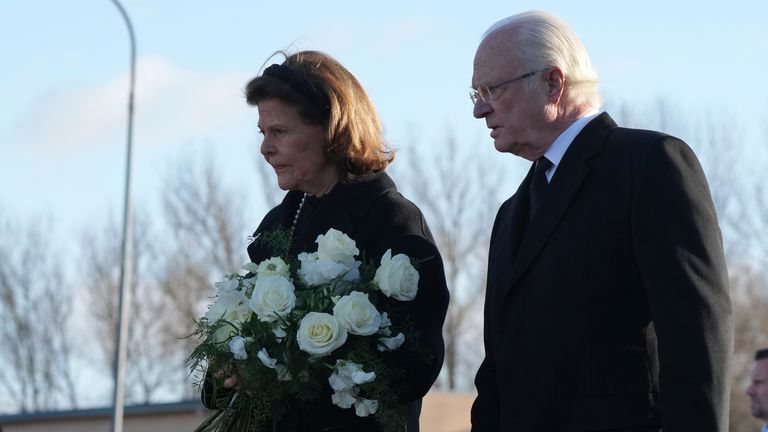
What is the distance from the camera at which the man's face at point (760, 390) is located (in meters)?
10.1

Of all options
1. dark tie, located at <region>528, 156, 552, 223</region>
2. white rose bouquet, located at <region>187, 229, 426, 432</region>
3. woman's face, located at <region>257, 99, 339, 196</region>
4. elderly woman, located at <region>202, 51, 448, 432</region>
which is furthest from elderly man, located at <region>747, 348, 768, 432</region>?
dark tie, located at <region>528, 156, 552, 223</region>

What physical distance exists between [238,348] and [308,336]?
24cm

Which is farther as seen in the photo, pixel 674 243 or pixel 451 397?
pixel 451 397

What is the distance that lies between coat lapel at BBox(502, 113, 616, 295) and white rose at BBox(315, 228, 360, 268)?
2.17ft

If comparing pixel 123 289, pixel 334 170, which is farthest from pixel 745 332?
pixel 334 170

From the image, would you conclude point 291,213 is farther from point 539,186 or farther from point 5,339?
point 5,339

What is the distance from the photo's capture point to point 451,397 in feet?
76.3

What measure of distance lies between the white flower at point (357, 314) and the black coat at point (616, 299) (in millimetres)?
405

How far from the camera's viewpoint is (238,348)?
4.42 meters

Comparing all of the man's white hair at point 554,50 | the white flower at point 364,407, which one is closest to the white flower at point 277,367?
the white flower at point 364,407

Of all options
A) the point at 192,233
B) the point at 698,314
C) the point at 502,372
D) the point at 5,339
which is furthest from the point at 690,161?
the point at 5,339

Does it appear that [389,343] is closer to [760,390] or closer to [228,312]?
[228,312]

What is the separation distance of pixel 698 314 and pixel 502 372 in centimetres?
68

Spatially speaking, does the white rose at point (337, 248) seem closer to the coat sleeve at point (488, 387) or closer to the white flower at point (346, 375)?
the white flower at point (346, 375)
